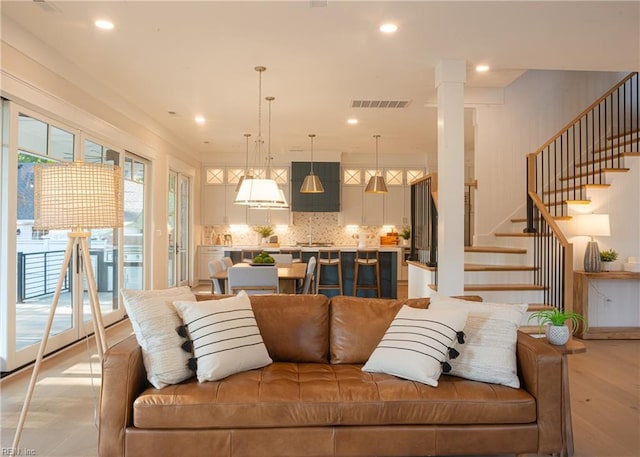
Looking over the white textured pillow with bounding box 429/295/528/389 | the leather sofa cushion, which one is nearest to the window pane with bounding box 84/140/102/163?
the leather sofa cushion

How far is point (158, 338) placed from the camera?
2225 millimetres

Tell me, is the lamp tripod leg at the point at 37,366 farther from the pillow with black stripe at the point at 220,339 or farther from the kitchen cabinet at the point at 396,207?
the kitchen cabinet at the point at 396,207

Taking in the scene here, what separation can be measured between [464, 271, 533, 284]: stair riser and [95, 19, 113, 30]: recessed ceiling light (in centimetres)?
435

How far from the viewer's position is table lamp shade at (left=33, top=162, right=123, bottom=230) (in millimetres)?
2428

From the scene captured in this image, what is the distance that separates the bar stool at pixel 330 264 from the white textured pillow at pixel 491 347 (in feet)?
15.7

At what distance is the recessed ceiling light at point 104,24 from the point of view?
3481 mm

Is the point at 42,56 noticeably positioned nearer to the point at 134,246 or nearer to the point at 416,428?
the point at 134,246

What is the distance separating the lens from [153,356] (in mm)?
2180

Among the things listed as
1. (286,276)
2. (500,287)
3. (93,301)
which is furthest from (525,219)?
(93,301)

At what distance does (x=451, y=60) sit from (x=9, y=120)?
12.9 feet

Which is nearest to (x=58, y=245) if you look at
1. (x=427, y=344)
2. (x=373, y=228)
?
(x=427, y=344)

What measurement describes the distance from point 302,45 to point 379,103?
213 centimetres

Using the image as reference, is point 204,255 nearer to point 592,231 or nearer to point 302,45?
point 302,45

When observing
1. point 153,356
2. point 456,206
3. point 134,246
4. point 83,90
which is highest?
point 83,90
